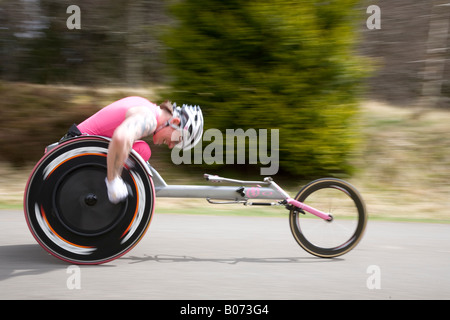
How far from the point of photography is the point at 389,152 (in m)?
8.12

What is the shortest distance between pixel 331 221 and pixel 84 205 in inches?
72.6

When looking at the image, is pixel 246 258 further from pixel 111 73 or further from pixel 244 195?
pixel 111 73

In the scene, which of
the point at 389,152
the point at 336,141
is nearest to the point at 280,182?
the point at 336,141

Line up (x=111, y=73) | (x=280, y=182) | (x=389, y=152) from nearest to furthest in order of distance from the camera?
(x=280, y=182)
(x=389, y=152)
(x=111, y=73)

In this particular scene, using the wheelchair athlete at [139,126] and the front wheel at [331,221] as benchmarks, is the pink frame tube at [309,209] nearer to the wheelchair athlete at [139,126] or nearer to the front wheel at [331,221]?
the front wheel at [331,221]

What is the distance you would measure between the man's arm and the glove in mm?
34

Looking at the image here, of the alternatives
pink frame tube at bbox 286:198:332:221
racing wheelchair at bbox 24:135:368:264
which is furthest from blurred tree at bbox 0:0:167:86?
pink frame tube at bbox 286:198:332:221

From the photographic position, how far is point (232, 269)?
3512 mm

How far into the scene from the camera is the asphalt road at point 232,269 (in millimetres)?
3070

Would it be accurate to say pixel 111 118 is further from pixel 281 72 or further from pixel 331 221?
pixel 281 72

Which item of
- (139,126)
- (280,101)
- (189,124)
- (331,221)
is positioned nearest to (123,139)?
(139,126)

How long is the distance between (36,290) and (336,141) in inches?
190

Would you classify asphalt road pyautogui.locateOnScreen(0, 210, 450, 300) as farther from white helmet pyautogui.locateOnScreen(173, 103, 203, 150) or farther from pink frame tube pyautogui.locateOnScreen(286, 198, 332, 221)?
white helmet pyautogui.locateOnScreen(173, 103, 203, 150)

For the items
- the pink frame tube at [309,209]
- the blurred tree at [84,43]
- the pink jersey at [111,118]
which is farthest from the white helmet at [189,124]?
the blurred tree at [84,43]
